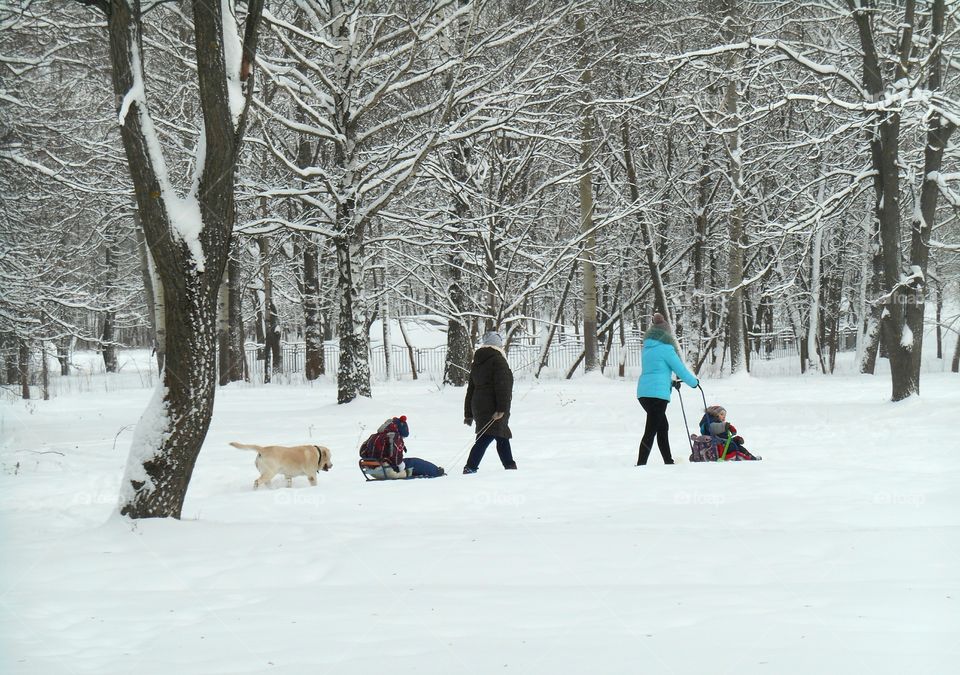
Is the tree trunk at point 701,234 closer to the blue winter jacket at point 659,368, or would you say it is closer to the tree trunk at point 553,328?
the tree trunk at point 553,328

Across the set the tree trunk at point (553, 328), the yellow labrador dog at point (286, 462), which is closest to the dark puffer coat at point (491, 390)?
the yellow labrador dog at point (286, 462)

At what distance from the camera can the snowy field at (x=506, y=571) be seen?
369 centimetres

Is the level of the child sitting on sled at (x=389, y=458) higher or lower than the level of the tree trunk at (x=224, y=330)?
lower

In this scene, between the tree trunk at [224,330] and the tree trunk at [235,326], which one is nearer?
the tree trunk at [224,330]

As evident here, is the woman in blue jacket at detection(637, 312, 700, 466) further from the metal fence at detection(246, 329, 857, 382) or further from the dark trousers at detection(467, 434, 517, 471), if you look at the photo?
the metal fence at detection(246, 329, 857, 382)

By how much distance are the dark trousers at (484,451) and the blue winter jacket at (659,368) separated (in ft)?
5.51

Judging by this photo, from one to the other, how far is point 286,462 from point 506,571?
14.8ft

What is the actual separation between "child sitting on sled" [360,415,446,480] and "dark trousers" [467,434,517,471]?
49cm

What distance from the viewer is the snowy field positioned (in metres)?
3.69

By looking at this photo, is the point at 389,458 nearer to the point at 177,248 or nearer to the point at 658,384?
the point at 658,384

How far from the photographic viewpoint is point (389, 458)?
912cm

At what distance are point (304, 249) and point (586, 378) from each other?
30.1ft

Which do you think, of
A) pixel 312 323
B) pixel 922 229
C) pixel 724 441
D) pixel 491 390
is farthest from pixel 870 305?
pixel 491 390

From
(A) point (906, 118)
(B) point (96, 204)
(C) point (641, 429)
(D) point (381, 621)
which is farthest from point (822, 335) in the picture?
(D) point (381, 621)
